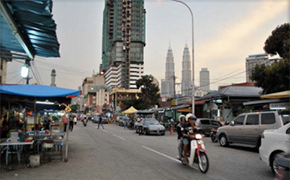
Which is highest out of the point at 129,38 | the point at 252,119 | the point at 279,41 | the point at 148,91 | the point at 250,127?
the point at 129,38

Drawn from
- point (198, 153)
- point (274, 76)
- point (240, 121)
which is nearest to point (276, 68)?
point (274, 76)

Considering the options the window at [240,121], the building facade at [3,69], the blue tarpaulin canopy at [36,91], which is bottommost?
the window at [240,121]

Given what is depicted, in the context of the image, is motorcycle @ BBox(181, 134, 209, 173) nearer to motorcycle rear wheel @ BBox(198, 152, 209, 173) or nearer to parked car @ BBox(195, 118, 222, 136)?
motorcycle rear wheel @ BBox(198, 152, 209, 173)

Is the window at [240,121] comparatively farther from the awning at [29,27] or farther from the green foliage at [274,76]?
the awning at [29,27]

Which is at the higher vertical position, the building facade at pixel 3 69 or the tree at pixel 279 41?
the tree at pixel 279 41

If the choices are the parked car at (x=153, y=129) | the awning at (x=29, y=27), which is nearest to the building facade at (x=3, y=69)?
the awning at (x=29, y=27)

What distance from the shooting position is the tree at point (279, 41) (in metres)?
23.3

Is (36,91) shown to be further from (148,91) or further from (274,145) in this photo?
(148,91)

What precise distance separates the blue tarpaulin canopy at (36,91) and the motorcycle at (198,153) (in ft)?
16.3

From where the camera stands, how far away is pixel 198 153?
7750 millimetres

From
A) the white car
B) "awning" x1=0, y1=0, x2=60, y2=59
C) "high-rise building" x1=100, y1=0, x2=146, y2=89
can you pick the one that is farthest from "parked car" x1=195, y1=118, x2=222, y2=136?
"high-rise building" x1=100, y1=0, x2=146, y2=89

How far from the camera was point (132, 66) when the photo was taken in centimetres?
16125

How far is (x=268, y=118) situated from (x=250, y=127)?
1.06m

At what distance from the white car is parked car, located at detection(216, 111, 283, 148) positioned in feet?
Answer: 13.9
